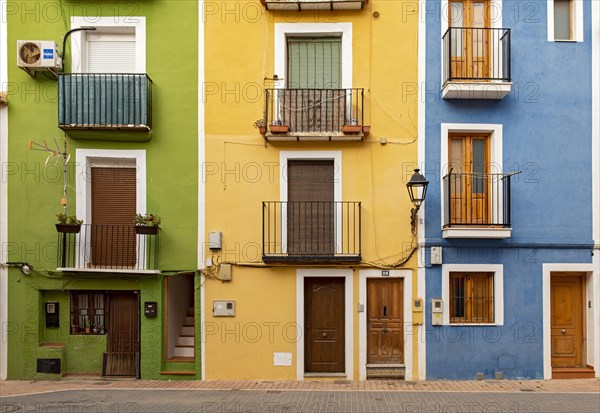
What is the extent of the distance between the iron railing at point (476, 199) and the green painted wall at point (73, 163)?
17.6 feet

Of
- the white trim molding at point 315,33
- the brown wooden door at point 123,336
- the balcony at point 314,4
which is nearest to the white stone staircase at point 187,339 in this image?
the brown wooden door at point 123,336

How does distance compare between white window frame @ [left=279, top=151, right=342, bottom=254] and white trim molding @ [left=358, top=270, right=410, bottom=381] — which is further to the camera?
white window frame @ [left=279, top=151, right=342, bottom=254]

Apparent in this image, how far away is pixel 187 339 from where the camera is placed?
1234cm

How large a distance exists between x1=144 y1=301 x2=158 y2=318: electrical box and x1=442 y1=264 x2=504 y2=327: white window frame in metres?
6.06

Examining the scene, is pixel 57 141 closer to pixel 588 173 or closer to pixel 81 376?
pixel 81 376

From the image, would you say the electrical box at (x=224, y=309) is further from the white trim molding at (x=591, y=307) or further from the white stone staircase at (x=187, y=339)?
the white trim molding at (x=591, y=307)

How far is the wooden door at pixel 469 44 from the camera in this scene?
11.6 metres

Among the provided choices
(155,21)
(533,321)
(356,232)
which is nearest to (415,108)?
(356,232)

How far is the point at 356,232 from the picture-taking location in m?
11.5

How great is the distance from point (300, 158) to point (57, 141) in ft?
17.1

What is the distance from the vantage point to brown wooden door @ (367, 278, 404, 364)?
11508 millimetres

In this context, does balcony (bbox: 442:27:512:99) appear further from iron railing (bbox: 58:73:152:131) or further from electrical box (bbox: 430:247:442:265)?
iron railing (bbox: 58:73:152:131)

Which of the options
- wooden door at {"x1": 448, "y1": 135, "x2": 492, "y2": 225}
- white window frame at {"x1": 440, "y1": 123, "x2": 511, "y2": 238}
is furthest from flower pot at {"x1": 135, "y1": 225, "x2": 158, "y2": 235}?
wooden door at {"x1": 448, "y1": 135, "x2": 492, "y2": 225}

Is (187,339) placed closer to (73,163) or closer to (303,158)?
(73,163)
